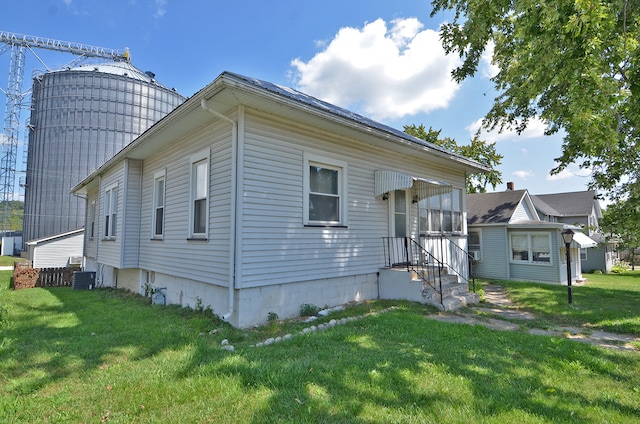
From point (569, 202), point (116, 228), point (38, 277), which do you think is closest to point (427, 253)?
point (116, 228)

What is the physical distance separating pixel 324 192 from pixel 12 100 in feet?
119

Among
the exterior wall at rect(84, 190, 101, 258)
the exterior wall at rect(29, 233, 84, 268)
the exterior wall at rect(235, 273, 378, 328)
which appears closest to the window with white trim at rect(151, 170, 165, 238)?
the exterior wall at rect(235, 273, 378, 328)

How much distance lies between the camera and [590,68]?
3.75 m

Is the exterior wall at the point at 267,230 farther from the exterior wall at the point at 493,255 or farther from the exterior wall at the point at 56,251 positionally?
the exterior wall at the point at 56,251

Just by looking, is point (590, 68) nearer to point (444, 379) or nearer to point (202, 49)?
point (444, 379)

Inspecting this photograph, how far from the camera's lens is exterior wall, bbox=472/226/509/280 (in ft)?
52.5

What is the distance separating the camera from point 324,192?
7082 mm

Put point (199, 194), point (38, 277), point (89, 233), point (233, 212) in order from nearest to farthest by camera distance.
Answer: point (233, 212), point (199, 194), point (38, 277), point (89, 233)

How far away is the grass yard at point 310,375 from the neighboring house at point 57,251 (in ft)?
54.1

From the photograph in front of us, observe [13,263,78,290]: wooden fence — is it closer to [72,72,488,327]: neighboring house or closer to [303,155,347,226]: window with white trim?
[72,72,488,327]: neighboring house

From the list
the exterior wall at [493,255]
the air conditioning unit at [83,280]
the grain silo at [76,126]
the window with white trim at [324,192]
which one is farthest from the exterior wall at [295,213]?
the grain silo at [76,126]

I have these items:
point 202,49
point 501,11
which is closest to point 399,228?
point 501,11

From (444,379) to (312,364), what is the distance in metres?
1.38

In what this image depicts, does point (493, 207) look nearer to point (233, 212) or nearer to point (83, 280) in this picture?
point (233, 212)
